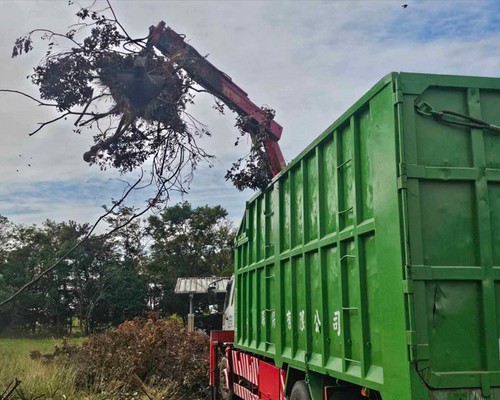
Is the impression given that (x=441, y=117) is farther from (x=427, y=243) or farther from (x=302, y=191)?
(x=302, y=191)

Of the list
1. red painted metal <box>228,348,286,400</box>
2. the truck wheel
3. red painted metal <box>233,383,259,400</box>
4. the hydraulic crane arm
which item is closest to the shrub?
Answer: red painted metal <box>233,383,259,400</box>

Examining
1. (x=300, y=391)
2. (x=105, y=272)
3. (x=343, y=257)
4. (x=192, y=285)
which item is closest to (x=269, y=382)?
(x=300, y=391)

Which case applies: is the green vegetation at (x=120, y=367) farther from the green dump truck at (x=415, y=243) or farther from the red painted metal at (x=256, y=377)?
the green dump truck at (x=415, y=243)

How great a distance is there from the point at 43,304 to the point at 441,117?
32.2m

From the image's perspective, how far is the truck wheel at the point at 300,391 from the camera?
5.31 metres

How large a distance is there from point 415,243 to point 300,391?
8.47 ft

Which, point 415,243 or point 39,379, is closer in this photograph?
point 415,243

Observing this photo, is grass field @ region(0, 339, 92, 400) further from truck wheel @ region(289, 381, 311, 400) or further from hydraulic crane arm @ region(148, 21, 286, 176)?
hydraulic crane arm @ region(148, 21, 286, 176)

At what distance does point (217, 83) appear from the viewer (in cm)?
881

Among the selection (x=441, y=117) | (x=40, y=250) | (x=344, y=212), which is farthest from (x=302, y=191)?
(x=40, y=250)

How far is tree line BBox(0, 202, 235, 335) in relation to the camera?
1229 inches

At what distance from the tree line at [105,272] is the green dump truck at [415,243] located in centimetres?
2593

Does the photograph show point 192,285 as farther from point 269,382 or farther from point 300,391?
point 300,391

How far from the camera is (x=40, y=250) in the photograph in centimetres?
3098
